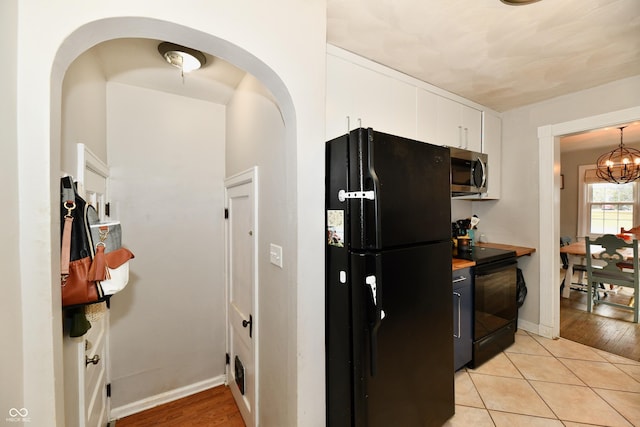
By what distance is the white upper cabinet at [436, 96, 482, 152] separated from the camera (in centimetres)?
233

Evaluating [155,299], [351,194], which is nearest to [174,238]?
[155,299]

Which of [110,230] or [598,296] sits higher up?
[110,230]

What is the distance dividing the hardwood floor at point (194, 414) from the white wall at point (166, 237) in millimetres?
131

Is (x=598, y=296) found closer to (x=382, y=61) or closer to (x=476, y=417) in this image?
(x=476, y=417)

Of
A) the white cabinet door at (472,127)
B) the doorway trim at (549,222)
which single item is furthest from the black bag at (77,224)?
the doorway trim at (549,222)

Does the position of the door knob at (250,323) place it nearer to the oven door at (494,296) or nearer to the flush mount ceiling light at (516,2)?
the oven door at (494,296)

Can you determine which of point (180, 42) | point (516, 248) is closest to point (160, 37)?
point (180, 42)

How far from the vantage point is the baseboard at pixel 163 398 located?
6.71ft

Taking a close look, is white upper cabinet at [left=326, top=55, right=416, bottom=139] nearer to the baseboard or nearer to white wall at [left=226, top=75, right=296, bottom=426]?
white wall at [left=226, top=75, right=296, bottom=426]

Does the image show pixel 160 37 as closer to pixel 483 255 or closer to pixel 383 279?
pixel 383 279

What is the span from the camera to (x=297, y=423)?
124 centimetres

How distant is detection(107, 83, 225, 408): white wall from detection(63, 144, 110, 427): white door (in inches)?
6.4

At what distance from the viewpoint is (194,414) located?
6.79ft

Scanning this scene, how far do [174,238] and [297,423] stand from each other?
172 cm
